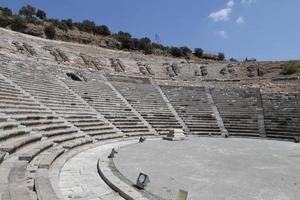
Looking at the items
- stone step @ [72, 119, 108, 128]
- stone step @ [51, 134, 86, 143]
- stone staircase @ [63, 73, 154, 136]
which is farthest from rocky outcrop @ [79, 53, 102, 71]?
stone step @ [51, 134, 86, 143]

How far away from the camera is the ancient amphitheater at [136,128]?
27.6 feet

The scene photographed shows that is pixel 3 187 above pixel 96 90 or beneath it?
beneath

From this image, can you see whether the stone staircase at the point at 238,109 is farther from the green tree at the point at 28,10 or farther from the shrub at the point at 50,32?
the green tree at the point at 28,10

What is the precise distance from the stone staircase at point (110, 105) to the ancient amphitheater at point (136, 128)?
0.10 m

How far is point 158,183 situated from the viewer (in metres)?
8.86

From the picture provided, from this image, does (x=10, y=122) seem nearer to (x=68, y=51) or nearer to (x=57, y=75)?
(x=57, y=75)

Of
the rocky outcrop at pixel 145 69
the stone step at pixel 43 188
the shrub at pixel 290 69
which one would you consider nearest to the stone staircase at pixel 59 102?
the stone step at pixel 43 188

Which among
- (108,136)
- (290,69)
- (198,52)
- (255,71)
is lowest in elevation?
(108,136)

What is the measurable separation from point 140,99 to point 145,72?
35.9ft

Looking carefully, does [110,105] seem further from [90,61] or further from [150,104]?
[90,61]

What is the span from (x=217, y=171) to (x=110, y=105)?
15224 millimetres

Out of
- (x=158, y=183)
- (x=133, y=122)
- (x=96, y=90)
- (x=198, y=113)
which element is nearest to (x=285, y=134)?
(x=198, y=113)

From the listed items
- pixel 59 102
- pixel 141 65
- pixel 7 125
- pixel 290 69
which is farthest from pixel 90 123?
pixel 290 69

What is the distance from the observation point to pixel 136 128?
2261 centimetres
